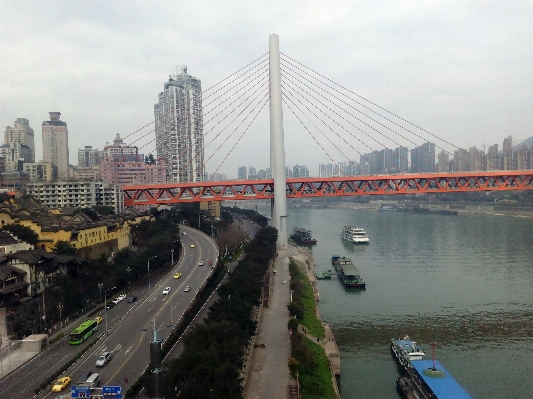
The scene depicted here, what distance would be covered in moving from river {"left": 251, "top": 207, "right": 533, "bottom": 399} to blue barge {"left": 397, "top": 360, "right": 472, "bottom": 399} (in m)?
0.19

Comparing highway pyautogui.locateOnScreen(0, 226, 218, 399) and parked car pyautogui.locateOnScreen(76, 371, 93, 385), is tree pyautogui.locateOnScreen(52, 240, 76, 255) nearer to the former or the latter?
highway pyautogui.locateOnScreen(0, 226, 218, 399)

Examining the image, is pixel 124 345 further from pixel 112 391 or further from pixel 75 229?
pixel 75 229

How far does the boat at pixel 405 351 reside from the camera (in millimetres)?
5055

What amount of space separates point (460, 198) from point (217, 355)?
25241 mm

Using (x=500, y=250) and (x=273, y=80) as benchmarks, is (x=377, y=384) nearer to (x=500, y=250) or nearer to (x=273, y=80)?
(x=273, y=80)

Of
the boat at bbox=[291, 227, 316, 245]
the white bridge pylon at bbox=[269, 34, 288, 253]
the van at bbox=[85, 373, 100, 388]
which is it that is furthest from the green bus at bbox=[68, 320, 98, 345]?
the boat at bbox=[291, 227, 316, 245]

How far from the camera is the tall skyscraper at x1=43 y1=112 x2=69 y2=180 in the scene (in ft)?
84.3

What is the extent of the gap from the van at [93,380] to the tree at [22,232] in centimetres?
345

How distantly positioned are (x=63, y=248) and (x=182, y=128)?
1521cm

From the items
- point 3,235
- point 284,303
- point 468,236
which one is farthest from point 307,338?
point 468,236

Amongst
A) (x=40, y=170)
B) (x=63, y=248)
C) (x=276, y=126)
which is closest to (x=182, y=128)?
(x=40, y=170)

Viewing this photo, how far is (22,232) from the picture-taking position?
6.67m

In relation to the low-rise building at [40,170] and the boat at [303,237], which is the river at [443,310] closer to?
the boat at [303,237]

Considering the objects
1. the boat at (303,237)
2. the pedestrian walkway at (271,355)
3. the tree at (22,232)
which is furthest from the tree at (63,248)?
the boat at (303,237)
